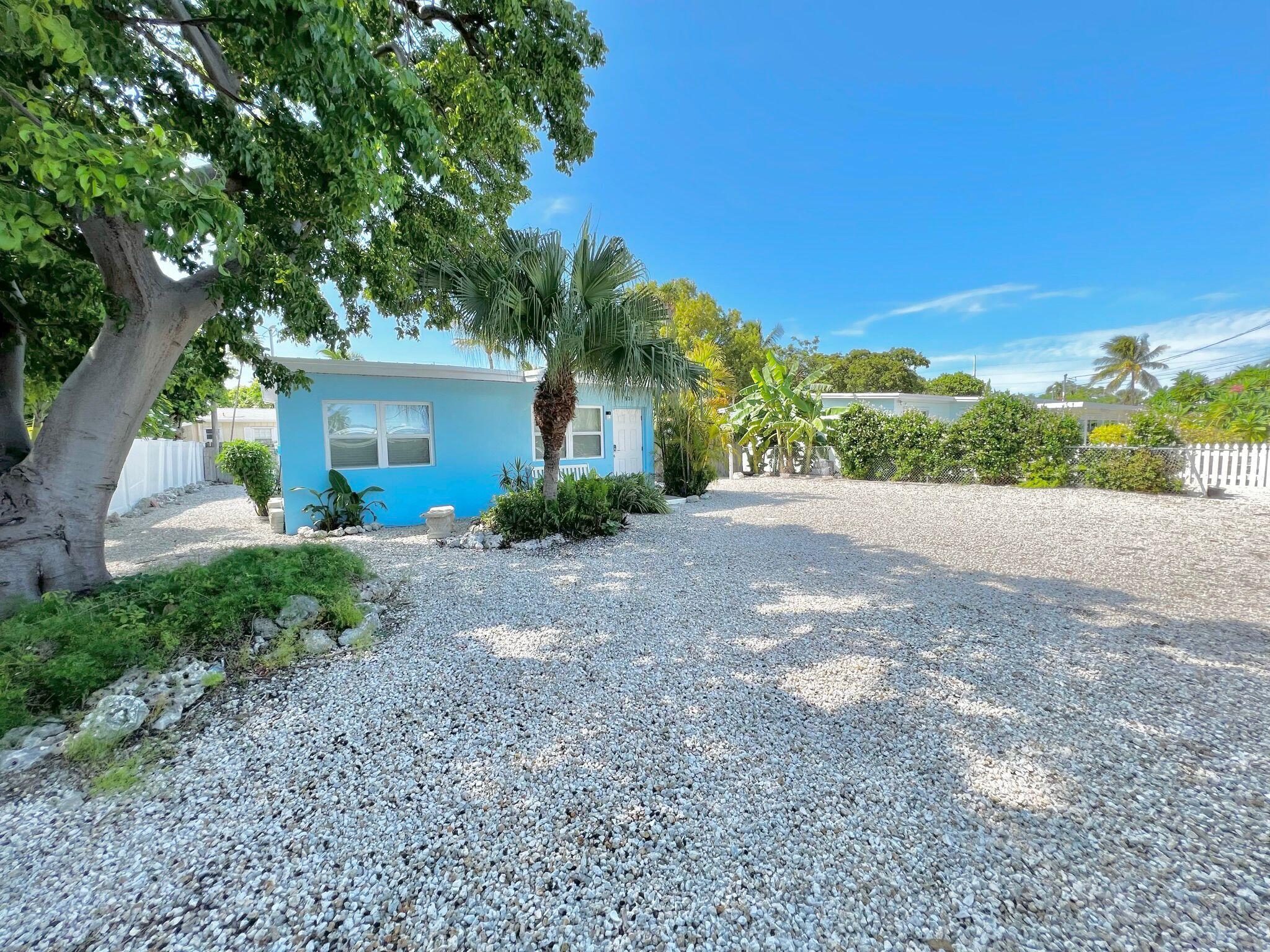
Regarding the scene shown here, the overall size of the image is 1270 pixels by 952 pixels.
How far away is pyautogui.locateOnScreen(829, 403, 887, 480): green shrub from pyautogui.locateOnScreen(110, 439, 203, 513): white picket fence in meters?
18.9

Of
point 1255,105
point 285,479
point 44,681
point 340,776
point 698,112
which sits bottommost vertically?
point 340,776

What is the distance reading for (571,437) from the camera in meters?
11.9

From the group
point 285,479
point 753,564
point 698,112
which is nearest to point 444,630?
point 753,564

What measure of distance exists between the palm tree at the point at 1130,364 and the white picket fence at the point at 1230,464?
34.2 m

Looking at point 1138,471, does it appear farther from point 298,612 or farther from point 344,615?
point 298,612

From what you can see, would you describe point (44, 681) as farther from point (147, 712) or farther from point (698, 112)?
point (698, 112)

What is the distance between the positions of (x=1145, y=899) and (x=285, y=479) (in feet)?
34.8

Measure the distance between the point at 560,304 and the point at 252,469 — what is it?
8916mm

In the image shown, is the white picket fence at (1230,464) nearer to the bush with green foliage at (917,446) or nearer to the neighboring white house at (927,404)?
the bush with green foliage at (917,446)

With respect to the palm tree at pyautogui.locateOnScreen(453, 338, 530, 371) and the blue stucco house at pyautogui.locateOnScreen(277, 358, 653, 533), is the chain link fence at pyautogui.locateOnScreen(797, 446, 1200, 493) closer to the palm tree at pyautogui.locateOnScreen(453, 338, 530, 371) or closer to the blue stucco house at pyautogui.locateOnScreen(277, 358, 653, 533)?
the blue stucco house at pyautogui.locateOnScreen(277, 358, 653, 533)

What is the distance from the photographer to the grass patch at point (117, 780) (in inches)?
88.2

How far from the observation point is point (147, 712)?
273 cm

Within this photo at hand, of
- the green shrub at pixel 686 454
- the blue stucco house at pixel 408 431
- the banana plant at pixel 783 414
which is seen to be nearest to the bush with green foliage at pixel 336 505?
the blue stucco house at pixel 408 431

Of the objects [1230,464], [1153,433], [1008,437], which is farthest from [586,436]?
[1230,464]
